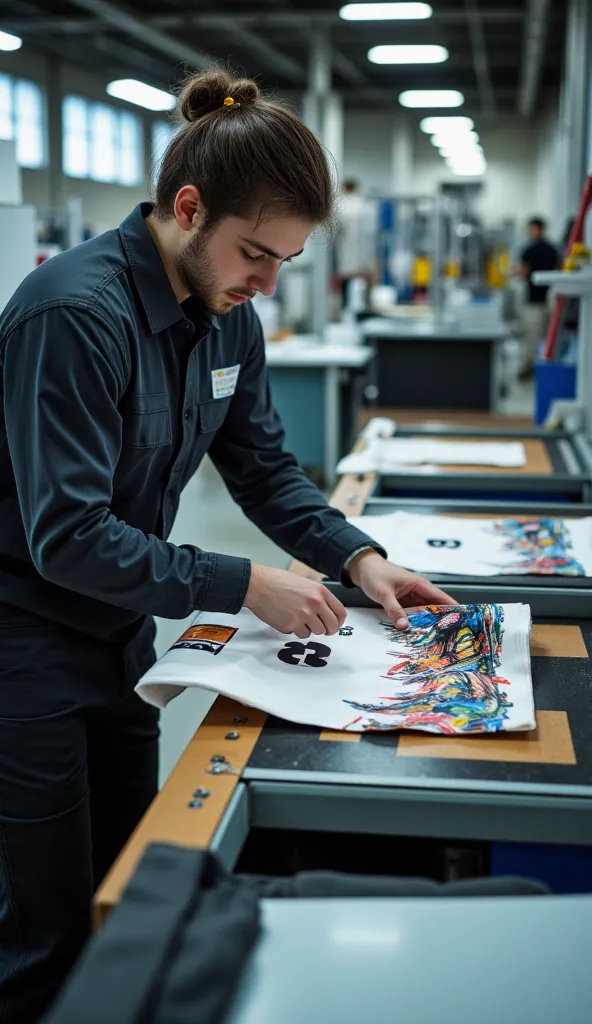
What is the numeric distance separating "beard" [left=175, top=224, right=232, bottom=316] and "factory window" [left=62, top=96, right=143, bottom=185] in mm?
11660

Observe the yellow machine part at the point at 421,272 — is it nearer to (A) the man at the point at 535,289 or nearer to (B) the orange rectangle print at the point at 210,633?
(A) the man at the point at 535,289

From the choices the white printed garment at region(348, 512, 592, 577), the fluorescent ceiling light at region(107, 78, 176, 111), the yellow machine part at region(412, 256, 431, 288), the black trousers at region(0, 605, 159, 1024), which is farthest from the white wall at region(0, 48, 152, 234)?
the black trousers at region(0, 605, 159, 1024)

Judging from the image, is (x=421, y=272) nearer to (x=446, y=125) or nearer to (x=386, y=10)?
(x=446, y=125)

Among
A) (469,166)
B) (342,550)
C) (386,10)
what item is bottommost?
(342,550)

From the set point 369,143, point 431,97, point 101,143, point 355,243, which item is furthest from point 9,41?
point 369,143

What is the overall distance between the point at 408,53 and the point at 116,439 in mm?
8117

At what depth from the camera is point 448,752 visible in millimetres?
1032

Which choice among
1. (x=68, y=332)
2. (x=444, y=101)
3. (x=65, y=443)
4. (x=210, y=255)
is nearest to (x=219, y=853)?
(x=65, y=443)

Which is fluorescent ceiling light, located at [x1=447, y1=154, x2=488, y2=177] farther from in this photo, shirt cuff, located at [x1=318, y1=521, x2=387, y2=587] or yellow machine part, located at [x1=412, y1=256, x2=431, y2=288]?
shirt cuff, located at [x1=318, y1=521, x2=387, y2=587]

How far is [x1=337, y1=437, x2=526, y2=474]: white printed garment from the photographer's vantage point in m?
2.49

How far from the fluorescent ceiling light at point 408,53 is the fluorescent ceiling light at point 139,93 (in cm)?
412

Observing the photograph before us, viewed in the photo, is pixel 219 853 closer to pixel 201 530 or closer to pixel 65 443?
pixel 65 443

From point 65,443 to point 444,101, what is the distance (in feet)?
49.5

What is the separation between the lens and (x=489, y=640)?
1.29 metres
